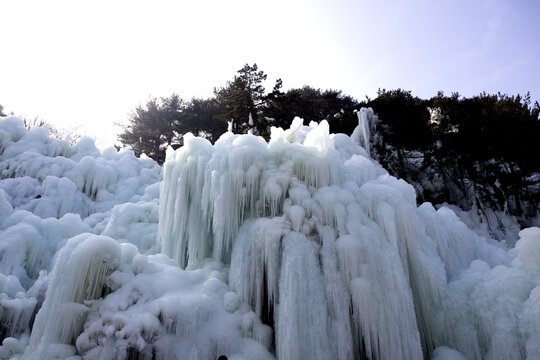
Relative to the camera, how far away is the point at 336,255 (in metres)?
4.69

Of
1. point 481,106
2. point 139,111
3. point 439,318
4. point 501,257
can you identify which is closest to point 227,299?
point 439,318

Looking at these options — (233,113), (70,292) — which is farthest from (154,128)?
(70,292)

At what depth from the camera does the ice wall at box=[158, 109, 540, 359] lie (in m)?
4.00

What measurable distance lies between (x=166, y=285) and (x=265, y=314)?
168 centimetres

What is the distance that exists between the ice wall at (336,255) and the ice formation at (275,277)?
2cm

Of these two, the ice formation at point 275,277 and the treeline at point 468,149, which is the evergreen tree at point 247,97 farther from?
the ice formation at point 275,277

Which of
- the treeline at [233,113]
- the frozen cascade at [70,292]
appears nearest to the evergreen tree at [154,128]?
the treeline at [233,113]

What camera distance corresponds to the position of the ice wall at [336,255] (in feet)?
13.1

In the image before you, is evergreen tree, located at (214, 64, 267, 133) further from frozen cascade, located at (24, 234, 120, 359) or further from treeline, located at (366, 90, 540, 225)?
frozen cascade, located at (24, 234, 120, 359)

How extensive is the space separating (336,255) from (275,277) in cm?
109

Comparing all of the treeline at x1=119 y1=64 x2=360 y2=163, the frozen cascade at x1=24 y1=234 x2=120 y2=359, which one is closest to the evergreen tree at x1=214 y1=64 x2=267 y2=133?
the treeline at x1=119 y1=64 x2=360 y2=163

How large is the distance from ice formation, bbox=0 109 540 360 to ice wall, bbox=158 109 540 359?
0.07ft

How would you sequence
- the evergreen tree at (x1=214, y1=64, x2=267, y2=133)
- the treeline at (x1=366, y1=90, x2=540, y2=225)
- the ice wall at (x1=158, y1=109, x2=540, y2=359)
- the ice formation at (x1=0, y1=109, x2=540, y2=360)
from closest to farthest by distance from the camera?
1. the ice formation at (x1=0, y1=109, x2=540, y2=360)
2. the ice wall at (x1=158, y1=109, x2=540, y2=359)
3. the treeline at (x1=366, y1=90, x2=540, y2=225)
4. the evergreen tree at (x1=214, y1=64, x2=267, y2=133)

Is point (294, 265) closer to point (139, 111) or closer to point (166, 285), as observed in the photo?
point (166, 285)
